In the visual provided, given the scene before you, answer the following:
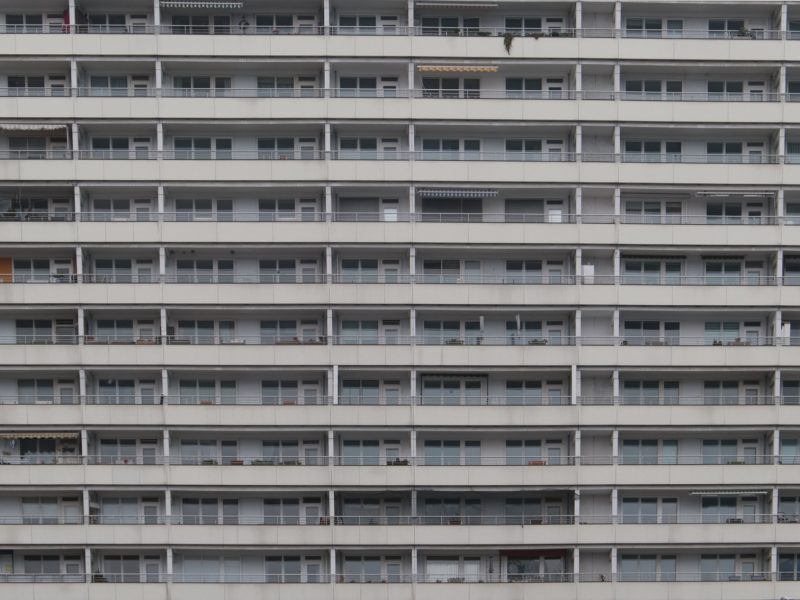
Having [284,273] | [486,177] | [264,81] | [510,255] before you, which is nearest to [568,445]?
[510,255]

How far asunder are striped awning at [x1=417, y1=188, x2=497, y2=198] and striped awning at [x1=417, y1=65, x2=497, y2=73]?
5.76 metres

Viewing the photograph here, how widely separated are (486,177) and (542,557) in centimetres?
1892

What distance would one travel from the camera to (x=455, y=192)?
39938 millimetres

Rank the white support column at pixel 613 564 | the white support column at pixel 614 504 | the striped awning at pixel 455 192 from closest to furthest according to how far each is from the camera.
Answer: the white support column at pixel 613 564 → the white support column at pixel 614 504 → the striped awning at pixel 455 192

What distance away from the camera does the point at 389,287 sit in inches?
1555

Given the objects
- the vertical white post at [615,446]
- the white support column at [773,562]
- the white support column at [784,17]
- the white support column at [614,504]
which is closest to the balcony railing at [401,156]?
the white support column at [784,17]

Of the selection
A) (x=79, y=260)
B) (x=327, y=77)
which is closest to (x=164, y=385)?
(x=79, y=260)

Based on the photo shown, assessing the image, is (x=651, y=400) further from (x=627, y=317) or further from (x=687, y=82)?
(x=687, y=82)

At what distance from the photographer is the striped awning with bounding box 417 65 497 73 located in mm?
39750

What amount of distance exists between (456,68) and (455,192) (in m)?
5.99

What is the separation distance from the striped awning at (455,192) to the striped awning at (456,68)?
18.9 feet

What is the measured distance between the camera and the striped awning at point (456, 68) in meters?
39.8

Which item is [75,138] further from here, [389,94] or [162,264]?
[389,94]

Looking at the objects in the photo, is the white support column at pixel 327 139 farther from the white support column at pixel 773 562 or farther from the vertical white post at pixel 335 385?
the white support column at pixel 773 562
